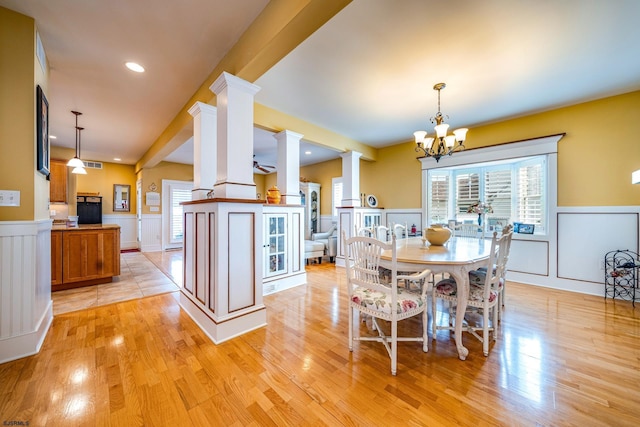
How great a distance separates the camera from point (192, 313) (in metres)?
2.52

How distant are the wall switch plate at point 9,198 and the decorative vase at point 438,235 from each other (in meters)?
3.58

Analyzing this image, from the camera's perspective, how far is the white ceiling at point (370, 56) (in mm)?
1807

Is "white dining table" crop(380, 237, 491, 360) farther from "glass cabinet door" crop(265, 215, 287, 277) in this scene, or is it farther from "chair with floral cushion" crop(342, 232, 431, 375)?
"glass cabinet door" crop(265, 215, 287, 277)

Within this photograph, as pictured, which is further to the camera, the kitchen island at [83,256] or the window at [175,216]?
the window at [175,216]

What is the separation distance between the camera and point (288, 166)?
371cm

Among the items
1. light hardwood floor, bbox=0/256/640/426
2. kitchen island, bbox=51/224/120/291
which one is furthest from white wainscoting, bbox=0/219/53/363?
kitchen island, bbox=51/224/120/291

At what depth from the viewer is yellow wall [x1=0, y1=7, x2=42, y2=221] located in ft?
5.77

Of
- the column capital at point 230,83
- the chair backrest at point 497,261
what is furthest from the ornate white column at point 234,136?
the chair backrest at point 497,261

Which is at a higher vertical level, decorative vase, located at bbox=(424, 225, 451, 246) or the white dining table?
decorative vase, located at bbox=(424, 225, 451, 246)

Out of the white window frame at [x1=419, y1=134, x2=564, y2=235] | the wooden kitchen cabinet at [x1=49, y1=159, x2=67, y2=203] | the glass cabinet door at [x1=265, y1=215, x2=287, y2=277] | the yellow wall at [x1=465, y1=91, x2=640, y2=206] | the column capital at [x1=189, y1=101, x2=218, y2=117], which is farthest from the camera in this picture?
the wooden kitchen cabinet at [x1=49, y1=159, x2=67, y2=203]

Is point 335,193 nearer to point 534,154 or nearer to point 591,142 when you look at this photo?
point 534,154

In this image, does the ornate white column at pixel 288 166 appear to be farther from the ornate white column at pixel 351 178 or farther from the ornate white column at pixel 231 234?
the ornate white column at pixel 351 178

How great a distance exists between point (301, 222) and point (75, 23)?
3030mm

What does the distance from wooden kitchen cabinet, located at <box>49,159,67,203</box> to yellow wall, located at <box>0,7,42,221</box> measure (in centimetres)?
445
